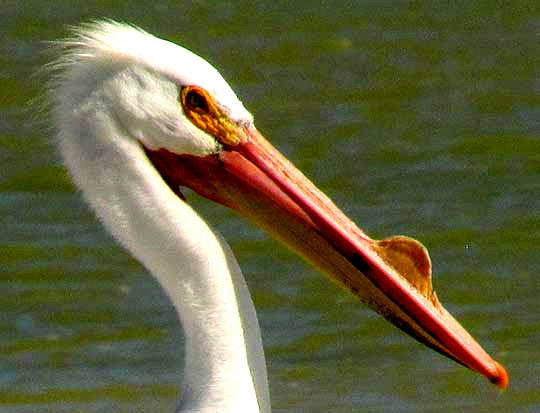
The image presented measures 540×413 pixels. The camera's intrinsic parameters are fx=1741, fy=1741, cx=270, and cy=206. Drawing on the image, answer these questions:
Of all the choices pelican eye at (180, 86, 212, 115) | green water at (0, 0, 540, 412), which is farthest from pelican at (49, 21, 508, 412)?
green water at (0, 0, 540, 412)

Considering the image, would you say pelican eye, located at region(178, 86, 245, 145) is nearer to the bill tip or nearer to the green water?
the bill tip

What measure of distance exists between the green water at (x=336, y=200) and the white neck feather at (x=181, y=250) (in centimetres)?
135

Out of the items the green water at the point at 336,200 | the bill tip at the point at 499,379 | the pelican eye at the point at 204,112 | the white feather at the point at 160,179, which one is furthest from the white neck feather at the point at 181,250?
the green water at the point at 336,200

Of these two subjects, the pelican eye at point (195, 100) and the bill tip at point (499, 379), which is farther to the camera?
the bill tip at point (499, 379)

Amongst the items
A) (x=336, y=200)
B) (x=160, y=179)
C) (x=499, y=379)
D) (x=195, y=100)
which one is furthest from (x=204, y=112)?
(x=336, y=200)

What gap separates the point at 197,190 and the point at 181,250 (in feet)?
0.77

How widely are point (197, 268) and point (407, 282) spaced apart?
62 centimetres

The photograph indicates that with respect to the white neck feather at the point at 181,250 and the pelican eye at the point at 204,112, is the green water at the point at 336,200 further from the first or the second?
the pelican eye at the point at 204,112

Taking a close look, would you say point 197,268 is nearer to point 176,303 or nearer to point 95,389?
point 176,303

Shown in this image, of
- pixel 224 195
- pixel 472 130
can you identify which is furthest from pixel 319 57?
pixel 224 195

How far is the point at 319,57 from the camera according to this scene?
1227 cm

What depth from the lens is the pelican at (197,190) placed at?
193 inches

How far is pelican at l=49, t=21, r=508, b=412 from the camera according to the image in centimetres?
489

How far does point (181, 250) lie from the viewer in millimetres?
4914
